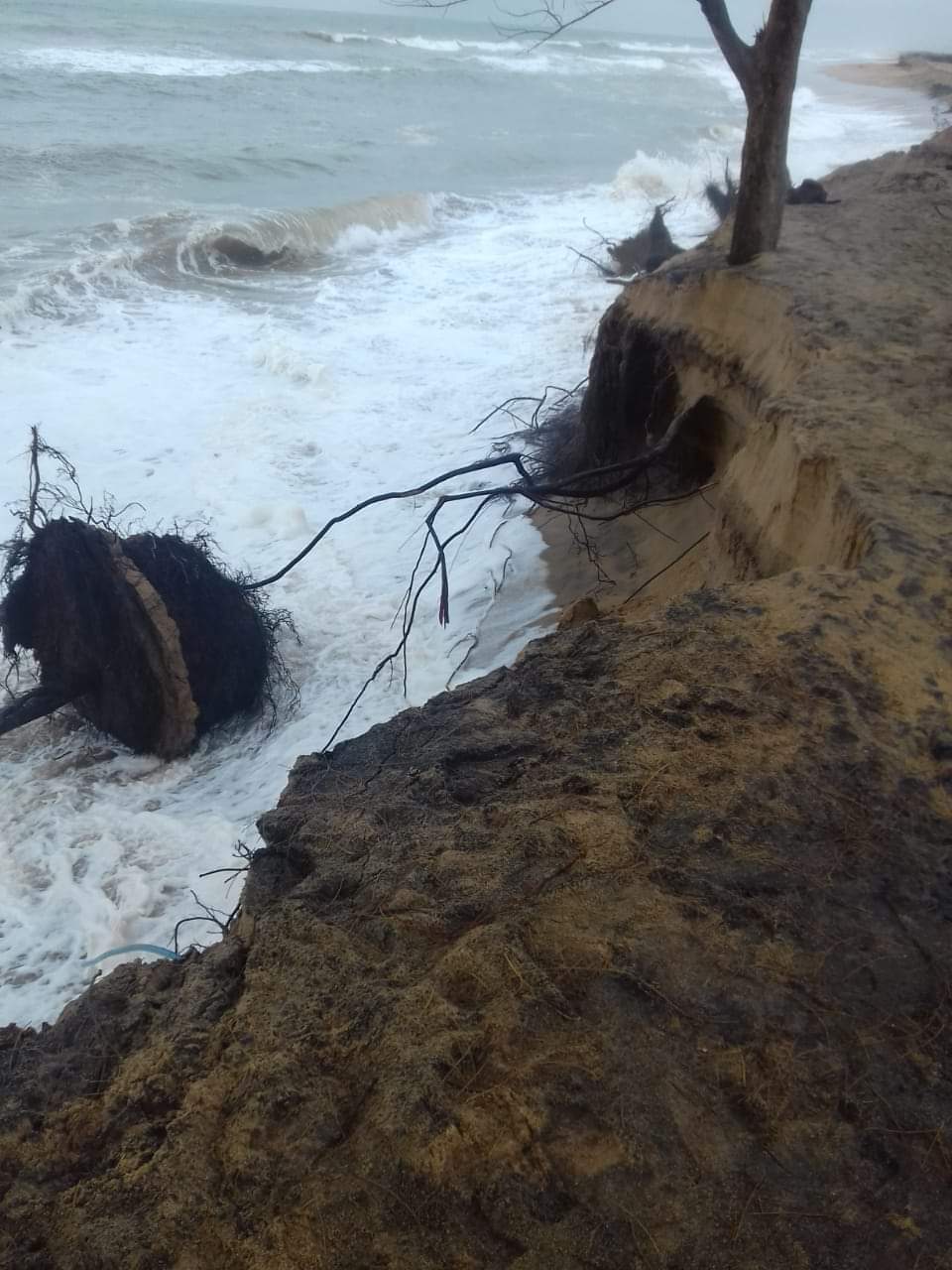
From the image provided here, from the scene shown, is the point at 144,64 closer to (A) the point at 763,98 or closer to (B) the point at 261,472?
(B) the point at 261,472

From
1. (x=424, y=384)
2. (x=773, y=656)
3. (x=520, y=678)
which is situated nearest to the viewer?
(x=773, y=656)

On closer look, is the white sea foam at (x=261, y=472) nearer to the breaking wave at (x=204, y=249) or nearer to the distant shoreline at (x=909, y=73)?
the breaking wave at (x=204, y=249)

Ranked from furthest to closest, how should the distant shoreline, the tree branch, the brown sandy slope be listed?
the distant shoreline, the tree branch, the brown sandy slope

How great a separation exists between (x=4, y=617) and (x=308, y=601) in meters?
2.18

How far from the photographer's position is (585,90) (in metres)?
39.2

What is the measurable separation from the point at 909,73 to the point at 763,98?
A: 54.2 meters

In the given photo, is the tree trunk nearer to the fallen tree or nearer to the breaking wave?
the fallen tree

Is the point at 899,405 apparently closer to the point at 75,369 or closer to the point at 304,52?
the point at 75,369

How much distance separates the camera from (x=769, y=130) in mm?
5863

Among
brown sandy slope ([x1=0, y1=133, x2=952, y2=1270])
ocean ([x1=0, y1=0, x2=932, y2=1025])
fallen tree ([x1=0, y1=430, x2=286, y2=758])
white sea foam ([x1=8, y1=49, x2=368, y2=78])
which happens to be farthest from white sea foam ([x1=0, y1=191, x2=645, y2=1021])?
white sea foam ([x1=8, y1=49, x2=368, y2=78])

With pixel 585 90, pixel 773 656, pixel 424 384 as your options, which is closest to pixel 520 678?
pixel 773 656

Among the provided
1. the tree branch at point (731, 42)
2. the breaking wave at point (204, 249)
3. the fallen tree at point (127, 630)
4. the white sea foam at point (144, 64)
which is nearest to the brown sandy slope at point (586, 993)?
the fallen tree at point (127, 630)

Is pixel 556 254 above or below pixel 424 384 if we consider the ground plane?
above

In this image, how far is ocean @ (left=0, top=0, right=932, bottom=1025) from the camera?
17.6 feet
